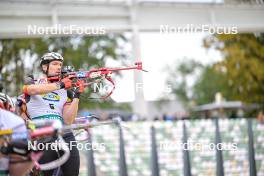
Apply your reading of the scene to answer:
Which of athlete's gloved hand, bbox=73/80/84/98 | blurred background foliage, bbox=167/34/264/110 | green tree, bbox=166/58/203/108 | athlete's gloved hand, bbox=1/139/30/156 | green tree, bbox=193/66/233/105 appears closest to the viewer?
athlete's gloved hand, bbox=1/139/30/156

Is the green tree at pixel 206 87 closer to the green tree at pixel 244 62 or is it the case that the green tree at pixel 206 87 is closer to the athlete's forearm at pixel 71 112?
the green tree at pixel 244 62

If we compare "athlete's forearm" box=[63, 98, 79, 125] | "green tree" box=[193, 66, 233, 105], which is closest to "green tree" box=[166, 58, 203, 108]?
"green tree" box=[193, 66, 233, 105]

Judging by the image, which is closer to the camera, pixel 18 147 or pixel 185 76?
pixel 18 147

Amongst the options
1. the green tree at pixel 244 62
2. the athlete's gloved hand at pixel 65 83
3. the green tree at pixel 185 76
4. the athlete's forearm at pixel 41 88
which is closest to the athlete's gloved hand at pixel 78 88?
the athlete's gloved hand at pixel 65 83

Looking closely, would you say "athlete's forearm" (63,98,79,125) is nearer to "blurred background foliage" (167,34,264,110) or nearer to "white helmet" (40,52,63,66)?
"white helmet" (40,52,63,66)

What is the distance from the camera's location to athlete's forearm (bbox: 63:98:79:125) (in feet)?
19.1

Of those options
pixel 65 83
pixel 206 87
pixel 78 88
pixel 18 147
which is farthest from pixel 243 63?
pixel 206 87

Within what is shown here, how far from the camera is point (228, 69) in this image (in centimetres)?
2050

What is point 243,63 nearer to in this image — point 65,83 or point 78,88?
point 78,88

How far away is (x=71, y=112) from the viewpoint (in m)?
5.84

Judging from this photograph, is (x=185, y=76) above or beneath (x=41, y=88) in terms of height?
above

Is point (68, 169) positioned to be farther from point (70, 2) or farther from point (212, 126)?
point (70, 2)

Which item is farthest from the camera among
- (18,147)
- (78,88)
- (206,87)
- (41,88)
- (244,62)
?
(206,87)

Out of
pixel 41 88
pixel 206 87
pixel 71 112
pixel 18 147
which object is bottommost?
pixel 18 147
